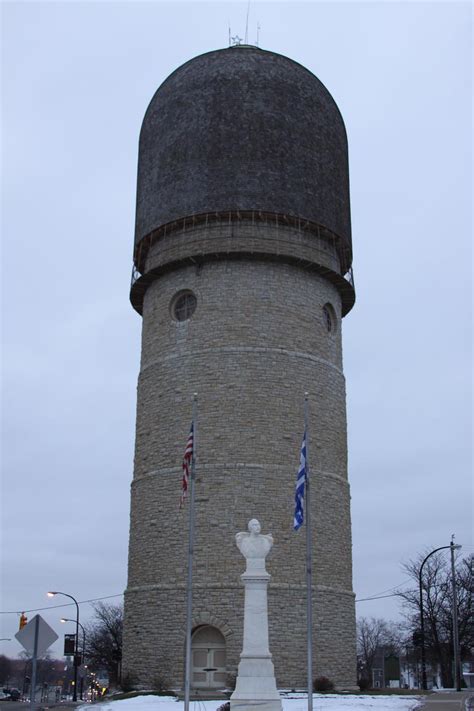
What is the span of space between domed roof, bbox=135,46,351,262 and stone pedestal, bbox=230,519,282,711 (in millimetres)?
13619

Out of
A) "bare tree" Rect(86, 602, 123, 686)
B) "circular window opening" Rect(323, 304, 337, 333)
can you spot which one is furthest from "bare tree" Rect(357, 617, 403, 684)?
"circular window opening" Rect(323, 304, 337, 333)

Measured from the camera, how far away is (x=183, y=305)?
30734mm

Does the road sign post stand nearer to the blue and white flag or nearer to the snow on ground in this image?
the blue and white flag

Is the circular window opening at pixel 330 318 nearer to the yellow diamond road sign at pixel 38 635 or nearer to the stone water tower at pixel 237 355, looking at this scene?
Answer: the stone water tower at pixel 237 355

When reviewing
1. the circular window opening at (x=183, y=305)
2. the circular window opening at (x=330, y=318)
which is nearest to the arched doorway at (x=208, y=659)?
the circular window opening at (x=183, y=305)

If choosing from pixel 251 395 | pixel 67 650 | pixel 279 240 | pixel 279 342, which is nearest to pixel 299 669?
pixel 251 395

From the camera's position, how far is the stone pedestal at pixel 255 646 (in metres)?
18.5

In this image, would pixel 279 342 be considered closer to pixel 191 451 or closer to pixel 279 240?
pixel 279 240

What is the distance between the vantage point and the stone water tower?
87.8 feet

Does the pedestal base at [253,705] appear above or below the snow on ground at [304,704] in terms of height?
above

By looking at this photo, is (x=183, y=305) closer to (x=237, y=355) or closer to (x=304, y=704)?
(x=237, y=355)

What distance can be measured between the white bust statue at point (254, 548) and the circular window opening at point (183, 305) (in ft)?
37.6

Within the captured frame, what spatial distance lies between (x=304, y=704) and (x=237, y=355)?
1096 centimetres

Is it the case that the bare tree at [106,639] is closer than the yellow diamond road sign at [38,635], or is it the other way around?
the yellow diamond road sign at [38,635]
